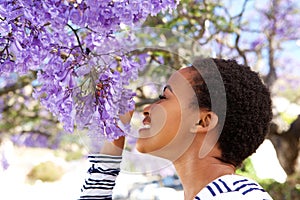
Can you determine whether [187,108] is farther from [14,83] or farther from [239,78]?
[14,83]

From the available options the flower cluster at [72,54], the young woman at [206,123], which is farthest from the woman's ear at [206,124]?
the flower cluster at [72,54]

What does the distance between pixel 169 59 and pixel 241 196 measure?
180 cm

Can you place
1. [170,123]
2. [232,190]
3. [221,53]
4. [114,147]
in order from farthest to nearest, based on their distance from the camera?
[221,53], [114,147], [170,123], [232,190]

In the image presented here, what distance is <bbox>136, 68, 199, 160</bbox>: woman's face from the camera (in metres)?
1.43

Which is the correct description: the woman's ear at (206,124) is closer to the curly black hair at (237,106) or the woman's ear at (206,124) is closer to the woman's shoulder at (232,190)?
the curly black hair at (237,106)

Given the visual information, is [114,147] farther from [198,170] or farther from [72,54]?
[72,54]

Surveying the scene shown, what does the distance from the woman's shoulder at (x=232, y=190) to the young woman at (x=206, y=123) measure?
5 centimetres

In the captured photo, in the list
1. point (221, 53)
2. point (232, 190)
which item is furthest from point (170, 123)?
A: point (221, 53)

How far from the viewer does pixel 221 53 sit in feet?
12.7

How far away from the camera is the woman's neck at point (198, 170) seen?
4.74ft

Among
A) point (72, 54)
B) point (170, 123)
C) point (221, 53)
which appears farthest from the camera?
point (221, 53)

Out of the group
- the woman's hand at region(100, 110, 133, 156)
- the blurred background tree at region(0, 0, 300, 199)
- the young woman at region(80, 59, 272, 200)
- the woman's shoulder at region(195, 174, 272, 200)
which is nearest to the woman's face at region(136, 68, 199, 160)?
the young woman at region(80, 59, 272, 200)

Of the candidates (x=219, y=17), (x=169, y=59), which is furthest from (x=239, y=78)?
(x=219, y=17)

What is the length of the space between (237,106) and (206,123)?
9 centimetres
